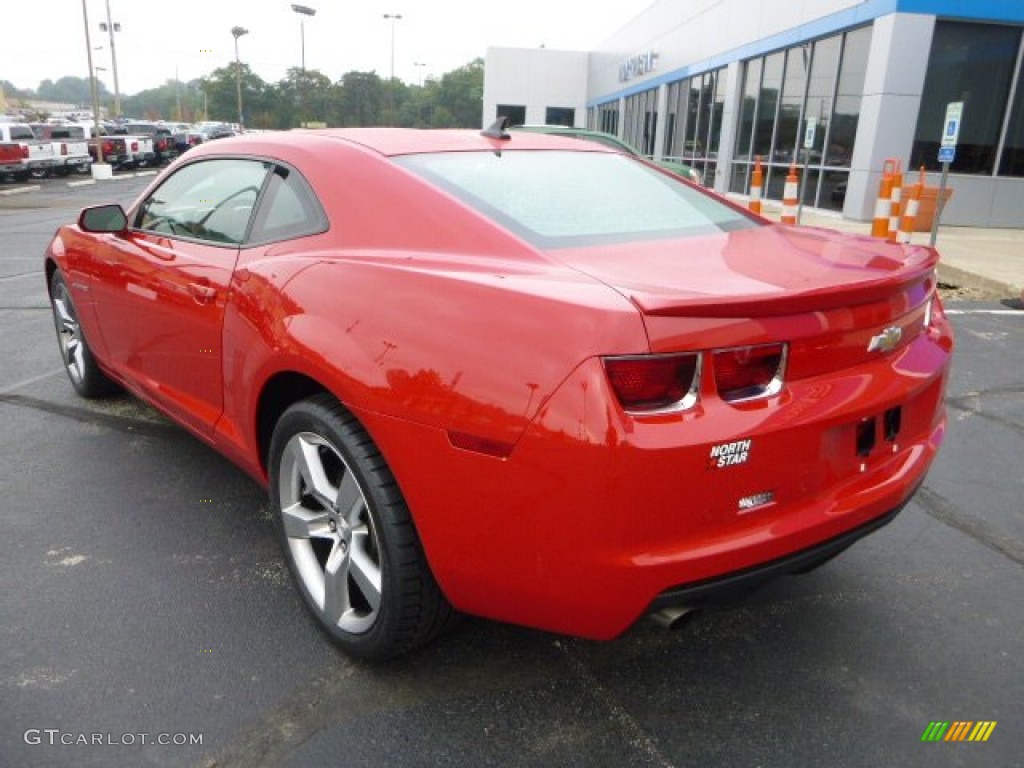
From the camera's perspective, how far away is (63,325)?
4777 mm

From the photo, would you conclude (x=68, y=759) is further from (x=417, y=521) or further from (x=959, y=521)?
(x=959, y=521)

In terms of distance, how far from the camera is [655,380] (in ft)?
6.05

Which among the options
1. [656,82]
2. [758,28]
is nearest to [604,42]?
[656,82]

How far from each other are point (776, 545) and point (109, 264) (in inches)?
124

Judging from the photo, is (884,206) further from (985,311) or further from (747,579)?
(747,579)

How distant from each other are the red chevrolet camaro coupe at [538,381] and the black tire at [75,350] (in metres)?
1.78

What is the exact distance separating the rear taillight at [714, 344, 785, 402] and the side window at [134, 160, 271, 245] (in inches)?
72.4

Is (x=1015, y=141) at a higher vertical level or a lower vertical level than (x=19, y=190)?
higher

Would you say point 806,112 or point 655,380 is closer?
point 655,380

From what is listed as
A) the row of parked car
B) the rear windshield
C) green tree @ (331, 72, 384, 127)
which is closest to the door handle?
the rear windshield

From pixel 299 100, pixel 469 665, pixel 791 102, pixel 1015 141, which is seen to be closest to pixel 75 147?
pixel 791 102

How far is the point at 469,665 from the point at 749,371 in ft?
3.95

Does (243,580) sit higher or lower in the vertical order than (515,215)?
lower

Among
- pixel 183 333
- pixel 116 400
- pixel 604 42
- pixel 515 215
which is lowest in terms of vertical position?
pixel 116 400
